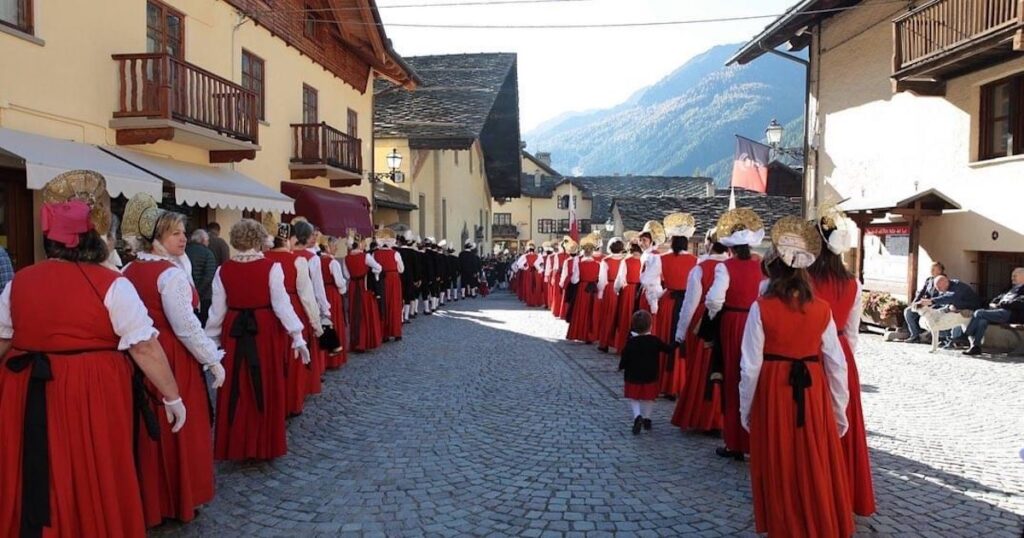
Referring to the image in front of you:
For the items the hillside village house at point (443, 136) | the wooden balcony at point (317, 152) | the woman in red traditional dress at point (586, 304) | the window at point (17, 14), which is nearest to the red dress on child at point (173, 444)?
the window at point (17, 14)

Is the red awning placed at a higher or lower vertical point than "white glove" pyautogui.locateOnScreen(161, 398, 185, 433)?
higher

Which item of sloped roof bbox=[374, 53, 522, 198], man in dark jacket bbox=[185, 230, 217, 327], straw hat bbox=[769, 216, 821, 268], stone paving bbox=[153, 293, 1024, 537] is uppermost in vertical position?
sloped roof bbox=[374, 53, 522, 198]

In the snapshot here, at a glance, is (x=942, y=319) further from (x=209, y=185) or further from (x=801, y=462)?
(x=209, y=185)

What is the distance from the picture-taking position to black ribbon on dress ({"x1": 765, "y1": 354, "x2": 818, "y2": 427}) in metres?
3.67

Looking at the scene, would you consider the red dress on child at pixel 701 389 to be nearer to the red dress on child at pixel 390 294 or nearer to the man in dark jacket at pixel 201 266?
the man in dark jacket at pixel 201 266

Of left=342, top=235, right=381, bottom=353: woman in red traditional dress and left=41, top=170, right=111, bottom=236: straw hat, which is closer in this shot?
left=41, top=170, right=111, bottom=236: straw hat

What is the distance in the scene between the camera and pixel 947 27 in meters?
12.7

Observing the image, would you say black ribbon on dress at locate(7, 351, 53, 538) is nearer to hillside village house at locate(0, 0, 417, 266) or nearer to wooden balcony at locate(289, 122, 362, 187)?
hillside village house at locate(0, 0, 417, 266)

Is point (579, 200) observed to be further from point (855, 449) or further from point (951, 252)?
point (855, 449)

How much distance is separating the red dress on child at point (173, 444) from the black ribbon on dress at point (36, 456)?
606mm

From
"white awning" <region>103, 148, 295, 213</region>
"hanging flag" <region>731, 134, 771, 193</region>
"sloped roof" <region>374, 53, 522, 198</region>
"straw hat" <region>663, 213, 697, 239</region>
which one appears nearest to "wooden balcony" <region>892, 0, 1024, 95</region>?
"hanging flag" <region>731, 134, 771, 193</region>

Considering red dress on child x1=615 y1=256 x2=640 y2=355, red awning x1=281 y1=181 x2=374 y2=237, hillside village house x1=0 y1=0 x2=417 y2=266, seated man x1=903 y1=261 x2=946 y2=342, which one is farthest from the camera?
red awning x1=281 y1=181 x2=374 y2=237

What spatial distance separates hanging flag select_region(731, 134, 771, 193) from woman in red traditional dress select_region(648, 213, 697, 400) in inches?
496

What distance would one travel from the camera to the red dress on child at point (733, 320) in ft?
18.3
